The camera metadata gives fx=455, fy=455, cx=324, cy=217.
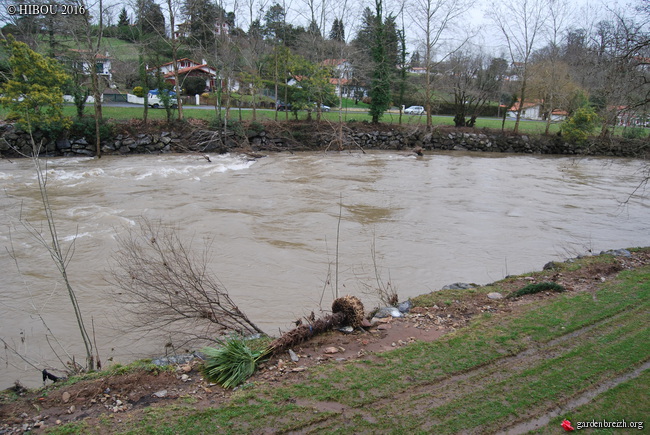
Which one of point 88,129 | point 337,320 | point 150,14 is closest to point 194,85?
point 150,14

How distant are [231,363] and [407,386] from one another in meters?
1.90

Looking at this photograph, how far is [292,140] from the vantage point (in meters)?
29.3

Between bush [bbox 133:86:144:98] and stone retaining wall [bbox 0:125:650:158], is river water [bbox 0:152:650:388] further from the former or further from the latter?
bush [bbox 133:86:144:98]

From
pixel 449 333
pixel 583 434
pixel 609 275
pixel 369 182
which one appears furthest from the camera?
pixel 369 182

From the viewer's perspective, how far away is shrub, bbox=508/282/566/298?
7.31m

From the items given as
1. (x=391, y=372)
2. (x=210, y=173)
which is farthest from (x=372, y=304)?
(x=210, y=173)

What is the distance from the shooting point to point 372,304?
8.20 meters

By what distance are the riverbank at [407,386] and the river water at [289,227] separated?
1.91m

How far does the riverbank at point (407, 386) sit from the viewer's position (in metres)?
4.13

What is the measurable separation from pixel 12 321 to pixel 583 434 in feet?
26.9

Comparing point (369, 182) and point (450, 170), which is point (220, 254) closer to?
point (369, 182)

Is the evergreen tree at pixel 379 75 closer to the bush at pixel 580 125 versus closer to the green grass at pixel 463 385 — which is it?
the bush at pixel 580 125

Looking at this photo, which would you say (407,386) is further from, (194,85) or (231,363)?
(194,85)

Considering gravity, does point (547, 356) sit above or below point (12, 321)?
above
